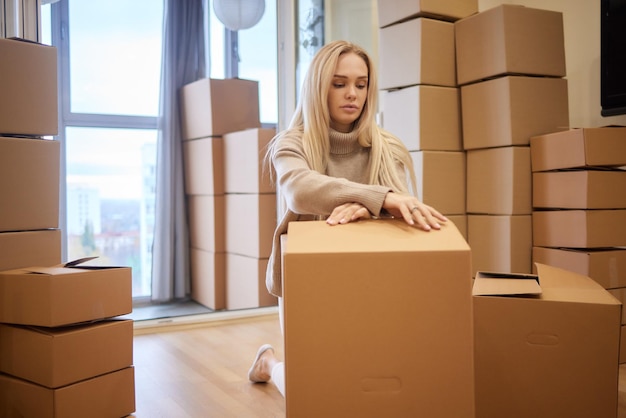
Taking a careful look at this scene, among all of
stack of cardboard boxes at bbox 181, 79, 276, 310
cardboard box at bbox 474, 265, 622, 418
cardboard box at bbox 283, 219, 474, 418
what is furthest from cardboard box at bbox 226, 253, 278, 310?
cardboard box at bbox 283, 219, 474, 418

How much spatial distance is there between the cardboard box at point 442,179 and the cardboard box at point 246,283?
1.13 m

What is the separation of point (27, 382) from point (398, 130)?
5.41ft

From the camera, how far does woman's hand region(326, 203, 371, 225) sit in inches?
45.0

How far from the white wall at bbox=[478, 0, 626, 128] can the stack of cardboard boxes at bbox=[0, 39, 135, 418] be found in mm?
2014

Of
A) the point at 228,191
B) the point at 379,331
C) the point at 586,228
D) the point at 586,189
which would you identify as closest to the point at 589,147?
the point at 586,189

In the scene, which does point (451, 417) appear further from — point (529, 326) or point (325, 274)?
point (529, 326)

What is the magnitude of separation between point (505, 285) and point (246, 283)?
2125 mm

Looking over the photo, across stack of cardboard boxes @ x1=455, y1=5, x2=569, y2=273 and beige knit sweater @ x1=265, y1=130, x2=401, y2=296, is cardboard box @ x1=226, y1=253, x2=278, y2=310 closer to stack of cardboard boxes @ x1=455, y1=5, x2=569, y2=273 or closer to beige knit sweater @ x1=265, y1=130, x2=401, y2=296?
stack of cardboard boxes @ x1=455, y1=5, x2=569, y2=273

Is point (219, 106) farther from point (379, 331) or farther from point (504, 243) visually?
point (379, 331)

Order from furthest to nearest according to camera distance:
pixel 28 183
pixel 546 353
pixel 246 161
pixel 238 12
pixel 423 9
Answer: pixel 238 12, pixel 246 161, pixel 423 9, pixel 28 183, pixel 546 353

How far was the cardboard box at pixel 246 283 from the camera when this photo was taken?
10.7 feet

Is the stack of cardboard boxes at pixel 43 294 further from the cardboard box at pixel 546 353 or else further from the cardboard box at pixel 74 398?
the cardboard box at pixel 546 353

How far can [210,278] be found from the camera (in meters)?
3.57

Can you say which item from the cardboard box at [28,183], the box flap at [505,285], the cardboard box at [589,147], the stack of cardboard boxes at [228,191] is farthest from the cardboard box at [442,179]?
the cardboard box at [28,183]
